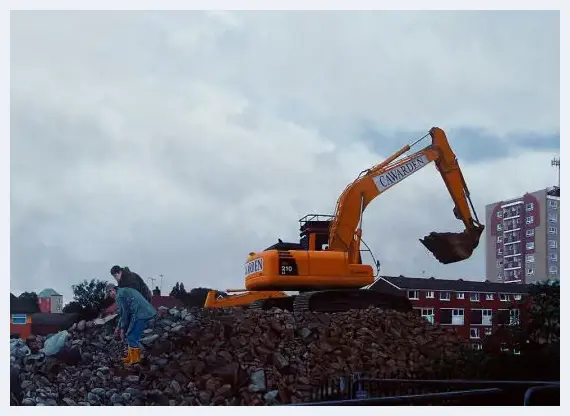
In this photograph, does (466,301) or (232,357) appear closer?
(232,357)

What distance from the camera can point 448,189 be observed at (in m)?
7.95

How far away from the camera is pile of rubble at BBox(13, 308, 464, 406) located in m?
7.45

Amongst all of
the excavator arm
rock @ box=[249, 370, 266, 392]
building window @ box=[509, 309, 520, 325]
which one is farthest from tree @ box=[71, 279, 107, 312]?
building window @ box=[509, 309, 520, 325]

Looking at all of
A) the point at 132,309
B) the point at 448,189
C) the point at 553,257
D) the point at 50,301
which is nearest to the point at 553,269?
the point at 553,257

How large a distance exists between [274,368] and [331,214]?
166 centimetres

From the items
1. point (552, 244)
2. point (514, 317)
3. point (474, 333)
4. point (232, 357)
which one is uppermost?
point (552, 244)

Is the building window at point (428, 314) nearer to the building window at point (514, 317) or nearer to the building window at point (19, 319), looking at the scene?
the building window at point (514, 317)

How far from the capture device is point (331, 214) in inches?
308

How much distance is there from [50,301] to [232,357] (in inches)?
74.4

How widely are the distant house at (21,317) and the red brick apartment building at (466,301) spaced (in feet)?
11.7

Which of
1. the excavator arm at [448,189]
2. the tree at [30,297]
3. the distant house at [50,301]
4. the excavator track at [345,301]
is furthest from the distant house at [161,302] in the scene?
the excavator arm at [448,189]

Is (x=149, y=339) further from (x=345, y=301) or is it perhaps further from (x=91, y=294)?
(x=345, y=301)

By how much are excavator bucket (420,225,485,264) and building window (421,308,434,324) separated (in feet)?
1.72

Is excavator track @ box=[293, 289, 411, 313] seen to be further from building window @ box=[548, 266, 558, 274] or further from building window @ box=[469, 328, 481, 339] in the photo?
building window @ box=[548, 266, 558, 274]
